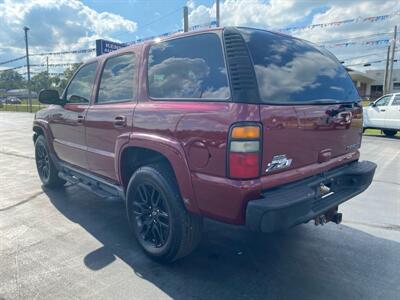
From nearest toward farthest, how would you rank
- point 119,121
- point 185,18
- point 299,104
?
point 299,104 → point 119,121 → point 185,18

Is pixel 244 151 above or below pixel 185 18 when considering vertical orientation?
below

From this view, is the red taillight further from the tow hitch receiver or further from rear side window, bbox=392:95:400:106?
rear side window, bbox=392:95:400:106

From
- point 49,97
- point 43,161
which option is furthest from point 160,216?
point 43,161

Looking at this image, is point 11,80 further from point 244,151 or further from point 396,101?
point 244,151

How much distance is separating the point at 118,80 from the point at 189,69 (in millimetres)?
1187

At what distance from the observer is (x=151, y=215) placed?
3.06 m

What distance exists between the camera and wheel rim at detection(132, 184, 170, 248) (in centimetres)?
293

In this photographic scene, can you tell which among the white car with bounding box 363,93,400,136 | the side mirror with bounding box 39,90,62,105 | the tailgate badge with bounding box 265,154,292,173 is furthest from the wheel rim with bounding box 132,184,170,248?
the white car with bounding box 363,93,400,136

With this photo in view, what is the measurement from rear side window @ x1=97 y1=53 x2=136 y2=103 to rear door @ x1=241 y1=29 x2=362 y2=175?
1.32 meters

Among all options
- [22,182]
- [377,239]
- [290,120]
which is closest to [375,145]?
[377,239]

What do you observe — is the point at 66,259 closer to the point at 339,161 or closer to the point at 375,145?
the point at 339,161

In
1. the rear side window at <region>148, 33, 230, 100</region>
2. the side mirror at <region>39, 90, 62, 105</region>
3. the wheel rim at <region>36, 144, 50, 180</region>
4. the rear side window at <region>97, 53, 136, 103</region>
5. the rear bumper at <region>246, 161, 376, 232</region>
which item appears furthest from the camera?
the wheel rim at <region>36, 144, 50, 180</region>

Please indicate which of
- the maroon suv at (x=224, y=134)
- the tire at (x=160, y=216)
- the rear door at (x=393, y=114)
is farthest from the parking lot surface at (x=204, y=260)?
the rear door at (x=393, y=114)

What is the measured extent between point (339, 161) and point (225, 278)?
152cm
